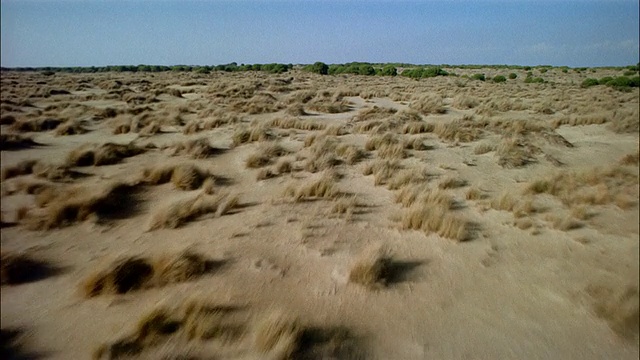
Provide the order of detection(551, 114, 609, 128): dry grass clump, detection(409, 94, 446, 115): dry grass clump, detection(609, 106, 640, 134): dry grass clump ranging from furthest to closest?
detection(409, 94, 446, 115): dry grass clump
detection(551, 114, 609, 128): dry grass clump
detection(609, 106, 640, 134): dry grass clump

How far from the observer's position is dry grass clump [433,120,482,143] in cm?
1022

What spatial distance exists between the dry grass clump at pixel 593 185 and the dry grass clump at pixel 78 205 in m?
6.43

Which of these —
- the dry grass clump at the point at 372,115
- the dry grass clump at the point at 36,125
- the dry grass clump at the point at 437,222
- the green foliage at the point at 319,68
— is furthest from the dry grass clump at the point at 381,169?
the green foliage at the point at 319,68

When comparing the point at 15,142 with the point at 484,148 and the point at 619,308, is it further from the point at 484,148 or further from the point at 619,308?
the point at 484,148

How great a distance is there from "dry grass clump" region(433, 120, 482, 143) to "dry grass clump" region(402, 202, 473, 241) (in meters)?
5.47

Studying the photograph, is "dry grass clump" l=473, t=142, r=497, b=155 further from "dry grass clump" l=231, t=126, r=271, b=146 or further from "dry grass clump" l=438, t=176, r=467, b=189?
"dry grass clump" l=231, t=126, r=271, b=146

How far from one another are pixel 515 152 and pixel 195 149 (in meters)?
8.01

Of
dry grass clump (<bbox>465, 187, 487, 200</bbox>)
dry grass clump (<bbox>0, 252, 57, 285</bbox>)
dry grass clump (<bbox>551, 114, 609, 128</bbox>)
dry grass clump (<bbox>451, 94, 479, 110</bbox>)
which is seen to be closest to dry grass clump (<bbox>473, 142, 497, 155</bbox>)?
dry grass clump (<bbox>551, 114, 609, 128</bbox>)

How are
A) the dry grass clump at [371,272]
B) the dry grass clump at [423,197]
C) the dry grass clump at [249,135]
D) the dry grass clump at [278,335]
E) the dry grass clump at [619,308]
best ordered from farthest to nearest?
the dry grass clump at [249,135] < the dry grass clump at [423,197] < the dry grass clump at [371,272] < the dry grass clump at [278,335] < the dry grass clump at [619,308]

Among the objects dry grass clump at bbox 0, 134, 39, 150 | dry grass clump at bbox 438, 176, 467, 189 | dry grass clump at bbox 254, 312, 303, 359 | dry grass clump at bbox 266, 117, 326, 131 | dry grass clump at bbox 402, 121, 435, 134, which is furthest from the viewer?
dry grass clump at bbox 266, 117, 326, 131

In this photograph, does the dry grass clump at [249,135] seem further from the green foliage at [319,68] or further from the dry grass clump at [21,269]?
the green foliage at [319,68]

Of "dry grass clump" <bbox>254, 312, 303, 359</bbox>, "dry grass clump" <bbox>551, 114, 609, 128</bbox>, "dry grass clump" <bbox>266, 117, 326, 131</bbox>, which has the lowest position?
"dry grass clump" <bbox>254, 312, 303, 359</bbox>

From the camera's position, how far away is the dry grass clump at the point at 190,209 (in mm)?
5203

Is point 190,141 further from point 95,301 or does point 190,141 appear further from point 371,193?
point 95,301
